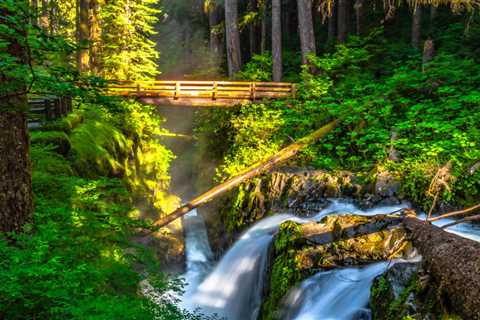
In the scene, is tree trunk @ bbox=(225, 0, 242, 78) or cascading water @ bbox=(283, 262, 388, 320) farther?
tree trunk @ bbox=(225, 0, 242, 78)

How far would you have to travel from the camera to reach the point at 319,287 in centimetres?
656

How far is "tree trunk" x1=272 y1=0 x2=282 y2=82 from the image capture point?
20.4 m

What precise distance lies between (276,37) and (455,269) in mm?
18258

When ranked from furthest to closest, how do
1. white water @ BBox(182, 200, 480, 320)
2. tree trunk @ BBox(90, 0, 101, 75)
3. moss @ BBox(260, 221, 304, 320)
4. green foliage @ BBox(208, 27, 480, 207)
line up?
tree trunk @ BBox(90, 0, 101, 75) < green foliage @ BBox(208, 27, 480, 207) < moss @ BBox(260, 221, 304, 320) < white water @ BBox(182, 200, 480, 320)

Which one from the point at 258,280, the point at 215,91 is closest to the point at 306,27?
the point at 215,91

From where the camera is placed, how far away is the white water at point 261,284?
617 cm

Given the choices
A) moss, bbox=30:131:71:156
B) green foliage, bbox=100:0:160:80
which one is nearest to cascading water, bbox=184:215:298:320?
moss, bbox=30:131:71:156

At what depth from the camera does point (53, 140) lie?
341 inches

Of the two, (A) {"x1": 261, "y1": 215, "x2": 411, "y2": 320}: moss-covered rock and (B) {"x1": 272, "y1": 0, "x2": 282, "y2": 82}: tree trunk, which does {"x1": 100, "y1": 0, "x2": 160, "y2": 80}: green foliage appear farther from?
(A) {"x1": 261, "y1": 215, "x2": 411, "y2": 320}: moss-covered rock

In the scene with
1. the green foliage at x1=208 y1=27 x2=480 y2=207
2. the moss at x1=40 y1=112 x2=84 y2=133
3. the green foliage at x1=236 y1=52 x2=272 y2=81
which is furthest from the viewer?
the green foliage at x1=236 y1=52 x2=272 y2=81

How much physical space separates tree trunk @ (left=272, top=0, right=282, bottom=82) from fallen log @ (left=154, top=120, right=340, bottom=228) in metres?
7.53

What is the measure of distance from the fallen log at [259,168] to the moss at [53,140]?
3.50 metres

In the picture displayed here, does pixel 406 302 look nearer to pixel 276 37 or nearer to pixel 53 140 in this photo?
pixel 53 140

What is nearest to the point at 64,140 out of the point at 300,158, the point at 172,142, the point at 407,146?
the point at 300,158
